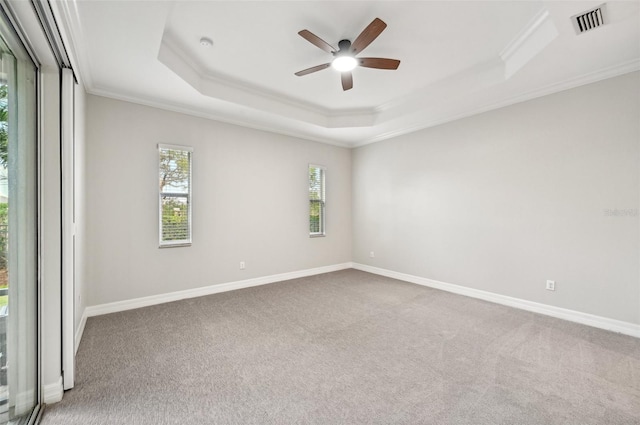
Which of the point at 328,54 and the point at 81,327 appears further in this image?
the point at 328,54

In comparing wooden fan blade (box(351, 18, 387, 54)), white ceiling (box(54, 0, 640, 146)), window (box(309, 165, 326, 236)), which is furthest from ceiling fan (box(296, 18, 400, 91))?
window (box(309, 165, 326, 236))

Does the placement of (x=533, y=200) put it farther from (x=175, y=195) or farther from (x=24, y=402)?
(x=24, y=402)

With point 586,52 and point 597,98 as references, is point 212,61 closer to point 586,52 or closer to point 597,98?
point 586,52

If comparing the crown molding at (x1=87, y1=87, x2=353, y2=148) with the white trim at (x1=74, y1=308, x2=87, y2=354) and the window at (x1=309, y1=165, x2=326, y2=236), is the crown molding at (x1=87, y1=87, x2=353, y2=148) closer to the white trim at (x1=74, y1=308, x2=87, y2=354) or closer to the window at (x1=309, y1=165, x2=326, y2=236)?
the window at (x1=309, y1=165, x2=326, y2=236)

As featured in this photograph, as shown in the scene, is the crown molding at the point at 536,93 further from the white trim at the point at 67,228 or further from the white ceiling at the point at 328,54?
the white trim at the point at 67,228

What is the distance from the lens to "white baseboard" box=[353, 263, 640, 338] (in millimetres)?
3002

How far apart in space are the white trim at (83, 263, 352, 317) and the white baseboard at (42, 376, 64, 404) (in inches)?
65.8

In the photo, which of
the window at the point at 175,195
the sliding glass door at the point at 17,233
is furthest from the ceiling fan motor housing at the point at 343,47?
the window at the point at 175,195

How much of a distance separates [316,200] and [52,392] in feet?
14.7

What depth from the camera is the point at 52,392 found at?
1.91 meters

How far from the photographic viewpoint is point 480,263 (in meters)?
4.18

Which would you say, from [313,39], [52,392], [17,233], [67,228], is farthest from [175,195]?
[313,39]

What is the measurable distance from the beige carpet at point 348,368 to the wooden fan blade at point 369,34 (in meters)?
2.75

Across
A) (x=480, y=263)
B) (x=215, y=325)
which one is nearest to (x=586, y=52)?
(x=480, y=263)
